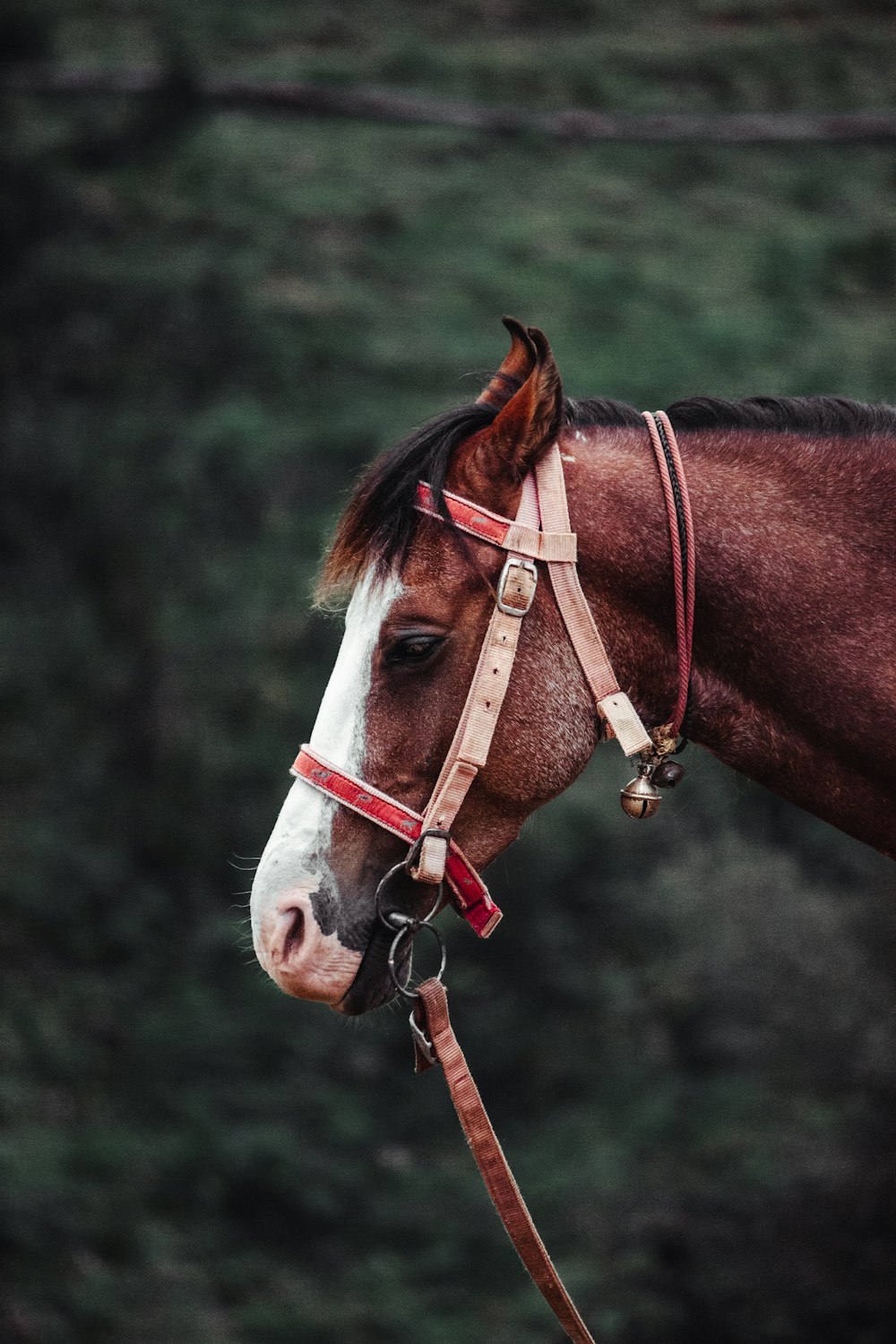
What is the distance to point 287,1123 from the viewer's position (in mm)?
4676

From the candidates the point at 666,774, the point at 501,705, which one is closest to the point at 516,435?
the point at 501,705

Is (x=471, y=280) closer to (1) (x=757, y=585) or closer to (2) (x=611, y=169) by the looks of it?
(2) (x=611, y=169)

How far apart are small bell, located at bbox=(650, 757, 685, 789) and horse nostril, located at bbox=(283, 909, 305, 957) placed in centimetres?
70

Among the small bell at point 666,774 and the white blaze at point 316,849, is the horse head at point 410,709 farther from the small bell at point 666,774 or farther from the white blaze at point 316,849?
the small bell at point 666,774

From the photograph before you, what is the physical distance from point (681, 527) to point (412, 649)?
0.54 metres

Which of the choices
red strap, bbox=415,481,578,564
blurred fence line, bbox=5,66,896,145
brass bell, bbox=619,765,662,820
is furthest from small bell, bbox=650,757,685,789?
blurred fence line, bbox=5,66,896,145

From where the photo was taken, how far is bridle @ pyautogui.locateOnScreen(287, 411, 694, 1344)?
2.02 meters

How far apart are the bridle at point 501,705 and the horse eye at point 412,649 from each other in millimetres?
Result: 92

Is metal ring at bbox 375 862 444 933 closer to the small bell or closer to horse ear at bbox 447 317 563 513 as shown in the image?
the small bell

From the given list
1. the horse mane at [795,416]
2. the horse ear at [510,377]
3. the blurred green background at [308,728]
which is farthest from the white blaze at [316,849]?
the blurred green background at [308,728]

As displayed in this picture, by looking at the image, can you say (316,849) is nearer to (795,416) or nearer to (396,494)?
(396,494)

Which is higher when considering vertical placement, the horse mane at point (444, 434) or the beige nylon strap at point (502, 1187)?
the horse mane at point (444, 434)

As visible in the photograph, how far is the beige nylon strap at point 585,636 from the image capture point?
202cm

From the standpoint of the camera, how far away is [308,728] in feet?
17.3
